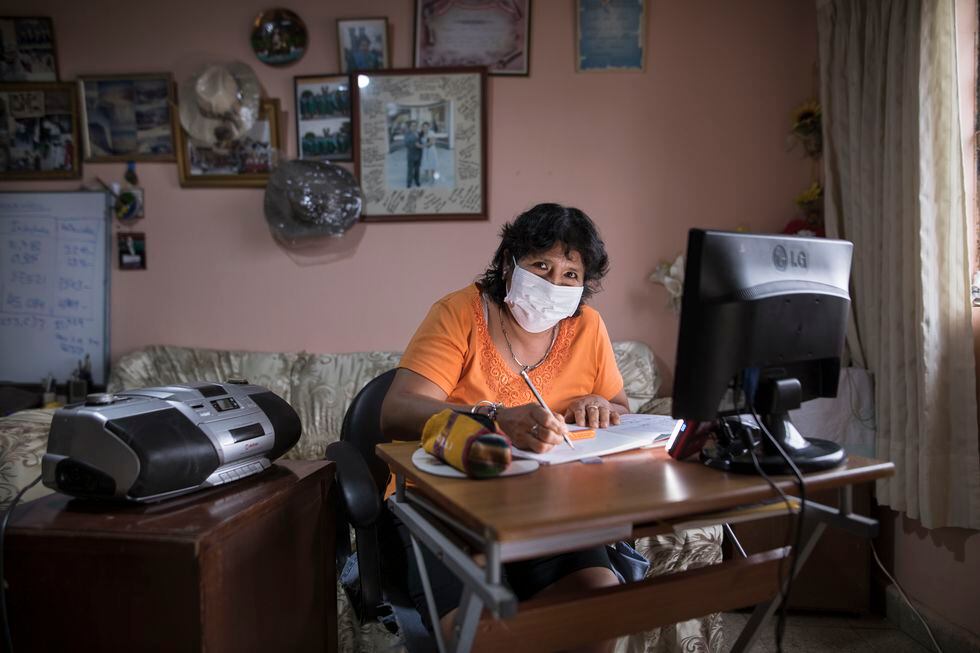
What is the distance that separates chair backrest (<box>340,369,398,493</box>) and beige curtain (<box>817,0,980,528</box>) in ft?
4.96

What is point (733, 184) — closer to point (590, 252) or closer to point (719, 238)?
point (590, 252)

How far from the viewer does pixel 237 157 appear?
2.84 meters

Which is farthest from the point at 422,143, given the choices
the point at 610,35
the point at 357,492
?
the point at 357,492

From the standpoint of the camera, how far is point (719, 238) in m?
0.88

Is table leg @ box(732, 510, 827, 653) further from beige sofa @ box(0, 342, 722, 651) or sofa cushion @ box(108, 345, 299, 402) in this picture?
sofa cushion @ box(108, 345, 299, 402)

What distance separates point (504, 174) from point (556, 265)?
1.49 meters

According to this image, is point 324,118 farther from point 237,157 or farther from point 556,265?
point 556,265

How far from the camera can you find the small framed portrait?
2.91 meters

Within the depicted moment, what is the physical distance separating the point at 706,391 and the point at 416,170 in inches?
84.3

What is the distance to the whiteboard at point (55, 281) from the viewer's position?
291 centimetres

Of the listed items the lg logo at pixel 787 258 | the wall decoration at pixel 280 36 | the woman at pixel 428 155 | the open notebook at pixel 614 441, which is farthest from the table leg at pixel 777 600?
the wall decoration at pixel 280 36

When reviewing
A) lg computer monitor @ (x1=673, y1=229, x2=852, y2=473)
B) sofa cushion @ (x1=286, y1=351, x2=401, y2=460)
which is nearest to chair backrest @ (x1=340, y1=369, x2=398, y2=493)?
lg computer monitor @ (x1=673, y1=229, x2=852, y2=473)

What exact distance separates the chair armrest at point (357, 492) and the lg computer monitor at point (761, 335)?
53 cm

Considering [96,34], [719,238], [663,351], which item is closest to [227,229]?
[96,34]
